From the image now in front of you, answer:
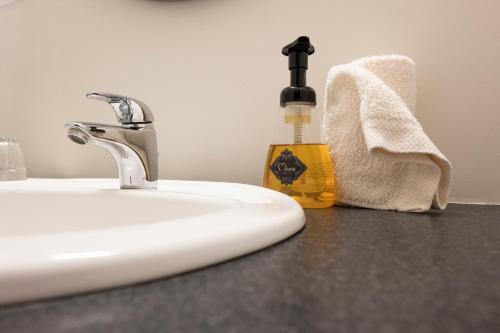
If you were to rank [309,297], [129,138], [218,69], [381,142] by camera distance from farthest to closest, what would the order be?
1. [218,69]
2. [129,138]
3. [381,142]
4. [309,297]

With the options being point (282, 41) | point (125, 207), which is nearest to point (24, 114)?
point (125, 207)

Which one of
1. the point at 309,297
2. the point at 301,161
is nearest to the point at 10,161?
the point at 301,161

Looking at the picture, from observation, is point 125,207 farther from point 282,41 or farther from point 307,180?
point 282,41

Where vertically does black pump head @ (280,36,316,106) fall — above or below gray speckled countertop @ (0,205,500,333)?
above

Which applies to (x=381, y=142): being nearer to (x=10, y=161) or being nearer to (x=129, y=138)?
(x=129, y=138)

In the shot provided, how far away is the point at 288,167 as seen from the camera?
43cm

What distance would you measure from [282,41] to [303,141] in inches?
7.7

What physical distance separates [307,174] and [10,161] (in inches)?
20.6

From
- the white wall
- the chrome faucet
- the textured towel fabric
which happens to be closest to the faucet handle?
the chrome faucet

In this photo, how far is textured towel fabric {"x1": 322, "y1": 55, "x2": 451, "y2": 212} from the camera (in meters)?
0.37

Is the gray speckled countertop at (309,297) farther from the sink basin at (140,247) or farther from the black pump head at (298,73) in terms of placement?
the black pump head at (298,73)

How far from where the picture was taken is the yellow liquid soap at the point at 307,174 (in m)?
0.42

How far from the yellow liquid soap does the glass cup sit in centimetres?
47

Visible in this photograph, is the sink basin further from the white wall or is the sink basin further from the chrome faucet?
the white wall
